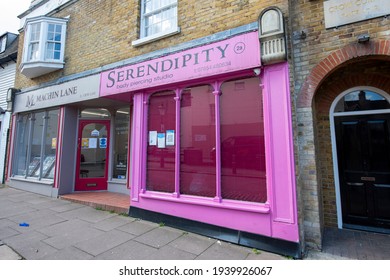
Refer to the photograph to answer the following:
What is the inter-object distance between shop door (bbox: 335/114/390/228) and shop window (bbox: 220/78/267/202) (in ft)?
6.50

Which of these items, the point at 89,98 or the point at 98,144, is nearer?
the point at 89,98

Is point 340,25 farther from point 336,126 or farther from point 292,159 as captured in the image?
point 292,159

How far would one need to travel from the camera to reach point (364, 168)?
4.42 m

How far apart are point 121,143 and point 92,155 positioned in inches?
47.4

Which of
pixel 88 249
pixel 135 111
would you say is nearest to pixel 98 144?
pixel 135 111

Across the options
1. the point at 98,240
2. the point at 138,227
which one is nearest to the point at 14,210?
the point at 98,240

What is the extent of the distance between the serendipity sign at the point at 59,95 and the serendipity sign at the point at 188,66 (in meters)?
0.52

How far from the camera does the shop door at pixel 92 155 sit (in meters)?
7.52

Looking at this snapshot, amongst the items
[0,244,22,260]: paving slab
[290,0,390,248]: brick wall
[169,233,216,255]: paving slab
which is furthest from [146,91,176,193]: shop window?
[290,0,390,248]: brick wall

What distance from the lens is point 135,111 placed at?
5.56 metres

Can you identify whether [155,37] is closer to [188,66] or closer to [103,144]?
[188,66]

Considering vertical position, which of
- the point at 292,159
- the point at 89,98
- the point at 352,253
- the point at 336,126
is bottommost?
the point at 352,253

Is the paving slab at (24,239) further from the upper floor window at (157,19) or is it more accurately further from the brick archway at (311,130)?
the upper floor window at (157,19)

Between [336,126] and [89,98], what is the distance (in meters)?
6.48
